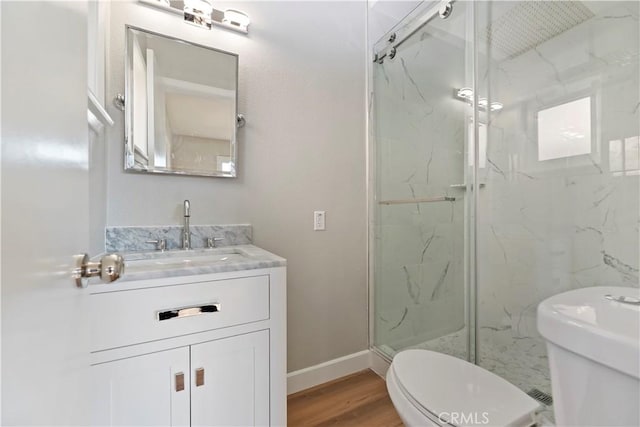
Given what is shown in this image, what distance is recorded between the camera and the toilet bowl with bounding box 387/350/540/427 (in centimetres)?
77

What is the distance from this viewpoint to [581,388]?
564mm

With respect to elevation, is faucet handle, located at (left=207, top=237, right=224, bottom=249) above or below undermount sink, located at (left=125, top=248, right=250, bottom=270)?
above

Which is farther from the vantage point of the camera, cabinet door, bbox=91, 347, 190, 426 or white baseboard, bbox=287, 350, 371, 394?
white baseboard, bbox=287, 350, 371, 394

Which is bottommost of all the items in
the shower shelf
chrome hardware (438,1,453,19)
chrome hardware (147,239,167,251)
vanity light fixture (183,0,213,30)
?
chrome hardware (147,239,167,251)

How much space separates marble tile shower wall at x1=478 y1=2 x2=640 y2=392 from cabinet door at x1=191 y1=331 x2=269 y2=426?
105 centimetres

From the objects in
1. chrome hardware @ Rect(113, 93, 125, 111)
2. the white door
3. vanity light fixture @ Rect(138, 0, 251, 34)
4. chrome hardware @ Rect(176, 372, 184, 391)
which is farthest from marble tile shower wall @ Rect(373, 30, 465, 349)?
the white door

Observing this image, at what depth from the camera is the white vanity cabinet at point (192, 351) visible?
803 millimetres

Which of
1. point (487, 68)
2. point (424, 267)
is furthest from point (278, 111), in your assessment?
point (424, 267)

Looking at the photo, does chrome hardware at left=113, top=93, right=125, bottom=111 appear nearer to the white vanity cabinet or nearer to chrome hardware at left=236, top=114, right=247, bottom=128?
chrome hardware at left=236, top=114, right=247, bottom=128

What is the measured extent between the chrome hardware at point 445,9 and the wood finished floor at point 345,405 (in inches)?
81.9

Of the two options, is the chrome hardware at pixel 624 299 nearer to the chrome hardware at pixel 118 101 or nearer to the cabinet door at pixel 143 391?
the cabinet door at pixel 143 391

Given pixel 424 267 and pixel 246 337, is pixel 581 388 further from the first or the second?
pixel 424 267

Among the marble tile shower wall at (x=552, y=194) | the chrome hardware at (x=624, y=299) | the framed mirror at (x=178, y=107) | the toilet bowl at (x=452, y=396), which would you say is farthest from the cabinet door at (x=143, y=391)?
the marble tile shower wall at (x=552, y=194)

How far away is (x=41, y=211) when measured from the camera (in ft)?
1.20
